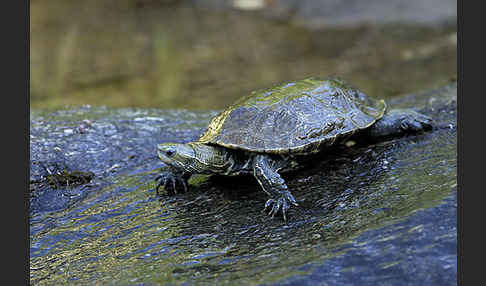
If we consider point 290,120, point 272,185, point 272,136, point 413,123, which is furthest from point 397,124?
point 272,185

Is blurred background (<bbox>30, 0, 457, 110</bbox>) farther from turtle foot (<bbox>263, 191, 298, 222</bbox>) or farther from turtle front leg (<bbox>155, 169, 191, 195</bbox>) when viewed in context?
turtle foot (<bbox>263, 191, 298, 222</bbox>)

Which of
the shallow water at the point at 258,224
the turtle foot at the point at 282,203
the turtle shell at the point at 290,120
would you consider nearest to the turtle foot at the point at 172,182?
the shallow water at the point at 258,224

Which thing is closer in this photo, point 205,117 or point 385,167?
point 385,167

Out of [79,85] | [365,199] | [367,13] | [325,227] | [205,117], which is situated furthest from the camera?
[367,13]

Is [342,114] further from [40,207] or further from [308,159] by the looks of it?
[40,207]

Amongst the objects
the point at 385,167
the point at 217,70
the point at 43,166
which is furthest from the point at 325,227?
the point at 217,70

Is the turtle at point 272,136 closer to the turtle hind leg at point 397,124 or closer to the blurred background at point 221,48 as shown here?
the turtle hind leg at point 397,124

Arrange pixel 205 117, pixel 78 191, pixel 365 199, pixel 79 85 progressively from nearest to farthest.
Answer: pixel 365 199 → pixel 78 191 → pixel 205 117 → pixel 79 85
